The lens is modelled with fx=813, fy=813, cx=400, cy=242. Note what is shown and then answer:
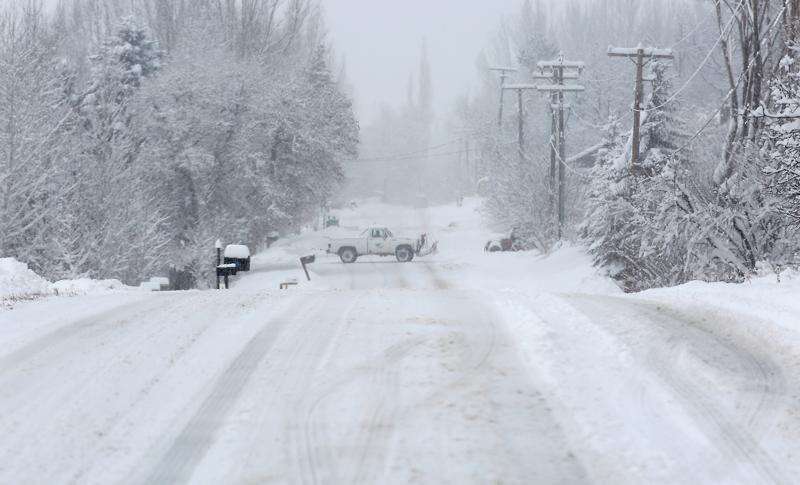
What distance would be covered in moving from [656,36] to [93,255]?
2972 inches

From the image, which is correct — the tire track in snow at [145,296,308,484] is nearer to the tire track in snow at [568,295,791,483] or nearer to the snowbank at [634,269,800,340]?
the tire track in snow at [568,295,791,483]

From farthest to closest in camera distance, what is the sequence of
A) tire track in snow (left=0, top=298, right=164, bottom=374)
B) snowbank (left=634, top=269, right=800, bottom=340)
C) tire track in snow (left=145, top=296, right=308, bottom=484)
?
snowbank (left=634, top=269, right=800, bottom=340) < tire track in snow (left=0, top=298, right=164, bottom=374) < tire track in snow (left=145, top=296, right=308, bottom=484)

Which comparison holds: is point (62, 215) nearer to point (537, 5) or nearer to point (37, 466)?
point (37, 466)

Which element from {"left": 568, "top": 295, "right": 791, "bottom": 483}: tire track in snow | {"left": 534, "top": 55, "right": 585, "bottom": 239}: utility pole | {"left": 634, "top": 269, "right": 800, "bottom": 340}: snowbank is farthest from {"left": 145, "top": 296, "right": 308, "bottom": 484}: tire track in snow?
{"left": 534, "top": 55, "right": 585, "bottom": 239}: utility pole

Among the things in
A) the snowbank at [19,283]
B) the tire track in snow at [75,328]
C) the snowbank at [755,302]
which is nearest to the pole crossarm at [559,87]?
the snowbank at [19,283]

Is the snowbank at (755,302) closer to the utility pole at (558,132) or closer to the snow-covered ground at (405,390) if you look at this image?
the snow-covered ground at (405,390)

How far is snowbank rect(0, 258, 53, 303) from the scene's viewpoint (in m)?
11.2

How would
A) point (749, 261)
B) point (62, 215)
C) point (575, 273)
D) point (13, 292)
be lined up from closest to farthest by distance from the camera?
1. point (13, 292)
2. point (749, 261)
3. point (62, 215)
4. point (575, 273)

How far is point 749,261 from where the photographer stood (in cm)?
1384

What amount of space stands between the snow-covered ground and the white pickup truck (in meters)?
29.8

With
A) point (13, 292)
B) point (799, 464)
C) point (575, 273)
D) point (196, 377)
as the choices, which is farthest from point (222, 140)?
point (799, 464)

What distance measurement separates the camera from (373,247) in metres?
38.9

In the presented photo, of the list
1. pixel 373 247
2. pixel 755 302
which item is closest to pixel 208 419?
pixel 755 302

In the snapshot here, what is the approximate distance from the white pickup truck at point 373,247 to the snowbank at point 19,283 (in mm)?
24684
